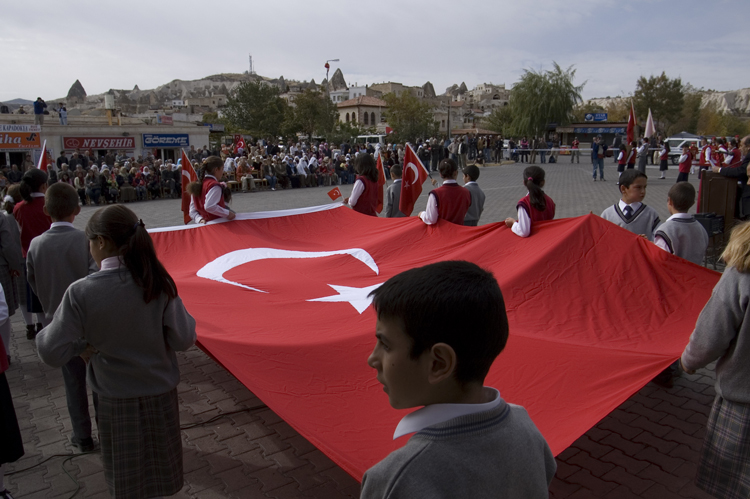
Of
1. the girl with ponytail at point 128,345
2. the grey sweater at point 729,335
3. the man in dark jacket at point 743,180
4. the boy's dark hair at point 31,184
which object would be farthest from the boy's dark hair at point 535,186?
the man in dark jacket at point 743,180

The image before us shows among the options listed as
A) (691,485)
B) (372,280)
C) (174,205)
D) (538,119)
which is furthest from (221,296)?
(538,119)

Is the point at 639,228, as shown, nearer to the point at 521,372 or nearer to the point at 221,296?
the point at 521,372

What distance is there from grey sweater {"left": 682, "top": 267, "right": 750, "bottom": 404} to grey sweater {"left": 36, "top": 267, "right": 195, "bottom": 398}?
259 cm

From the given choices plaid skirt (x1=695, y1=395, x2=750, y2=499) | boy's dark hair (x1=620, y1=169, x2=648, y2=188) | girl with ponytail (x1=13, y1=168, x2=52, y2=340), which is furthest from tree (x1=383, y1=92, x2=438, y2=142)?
plaid skirt (x1=695, y1=395, x2=750, y2=499)

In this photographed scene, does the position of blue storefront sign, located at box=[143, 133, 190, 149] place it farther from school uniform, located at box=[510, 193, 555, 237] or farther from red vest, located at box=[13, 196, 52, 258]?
school uniform, located at box=[510, 193, 555, 237]

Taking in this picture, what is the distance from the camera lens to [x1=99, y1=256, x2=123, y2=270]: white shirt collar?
2.59 meters

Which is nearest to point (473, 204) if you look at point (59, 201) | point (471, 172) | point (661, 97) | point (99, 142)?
point (471, 172)

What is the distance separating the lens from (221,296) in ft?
15.8

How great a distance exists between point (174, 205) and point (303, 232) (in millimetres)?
12613

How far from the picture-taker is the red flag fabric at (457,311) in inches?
117

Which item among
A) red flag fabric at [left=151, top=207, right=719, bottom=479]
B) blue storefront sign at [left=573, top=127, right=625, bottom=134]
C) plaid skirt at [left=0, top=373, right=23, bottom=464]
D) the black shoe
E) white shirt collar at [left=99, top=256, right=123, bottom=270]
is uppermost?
blue storefront sign at [left=573, top=127, right=625, bottom=134]

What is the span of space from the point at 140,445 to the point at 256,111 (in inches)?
2389

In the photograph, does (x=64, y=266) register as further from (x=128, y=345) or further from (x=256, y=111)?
(x=256, y=111)

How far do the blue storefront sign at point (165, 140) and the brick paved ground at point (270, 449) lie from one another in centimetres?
3308
